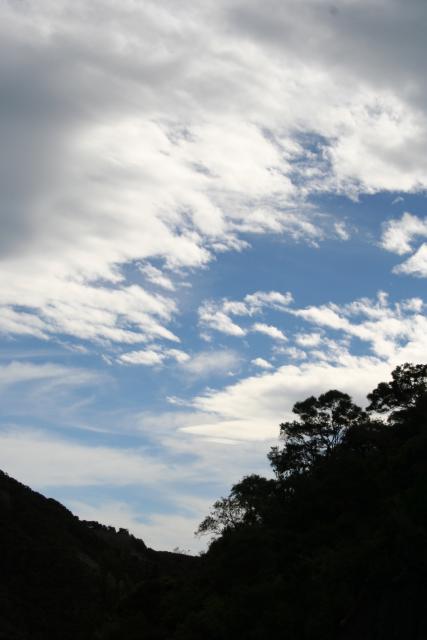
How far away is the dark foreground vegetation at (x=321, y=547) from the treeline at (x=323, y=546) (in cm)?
8

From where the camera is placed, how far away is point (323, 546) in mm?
40250

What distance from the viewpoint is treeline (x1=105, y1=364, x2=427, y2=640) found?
30906mm

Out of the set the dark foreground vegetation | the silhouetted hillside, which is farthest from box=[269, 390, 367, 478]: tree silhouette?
the silhouetted hillside

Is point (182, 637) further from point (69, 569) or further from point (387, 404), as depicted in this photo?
point (69, 569)

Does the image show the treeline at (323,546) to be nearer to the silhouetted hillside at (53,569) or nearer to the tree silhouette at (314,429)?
A: the tree silhouette at (314,429)

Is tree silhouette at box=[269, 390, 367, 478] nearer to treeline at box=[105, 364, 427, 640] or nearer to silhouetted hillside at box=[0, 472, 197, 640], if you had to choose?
treeline at box=[105, 364, 427, 640]

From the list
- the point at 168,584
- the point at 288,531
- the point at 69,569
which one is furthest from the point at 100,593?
the point at 288,531

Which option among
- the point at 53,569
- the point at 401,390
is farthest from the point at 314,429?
the point at 53,569

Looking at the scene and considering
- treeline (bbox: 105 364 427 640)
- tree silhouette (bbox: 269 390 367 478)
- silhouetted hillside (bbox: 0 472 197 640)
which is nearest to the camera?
treeline (bbox: 105 364 427 640)

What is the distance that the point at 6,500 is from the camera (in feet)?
427

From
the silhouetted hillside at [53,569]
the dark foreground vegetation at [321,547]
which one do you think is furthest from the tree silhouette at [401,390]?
the silhouetted hillside at [53,569]

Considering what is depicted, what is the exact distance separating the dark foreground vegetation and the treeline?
3.3 inches

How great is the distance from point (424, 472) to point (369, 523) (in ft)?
15.3

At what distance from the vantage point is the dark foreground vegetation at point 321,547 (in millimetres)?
30953
